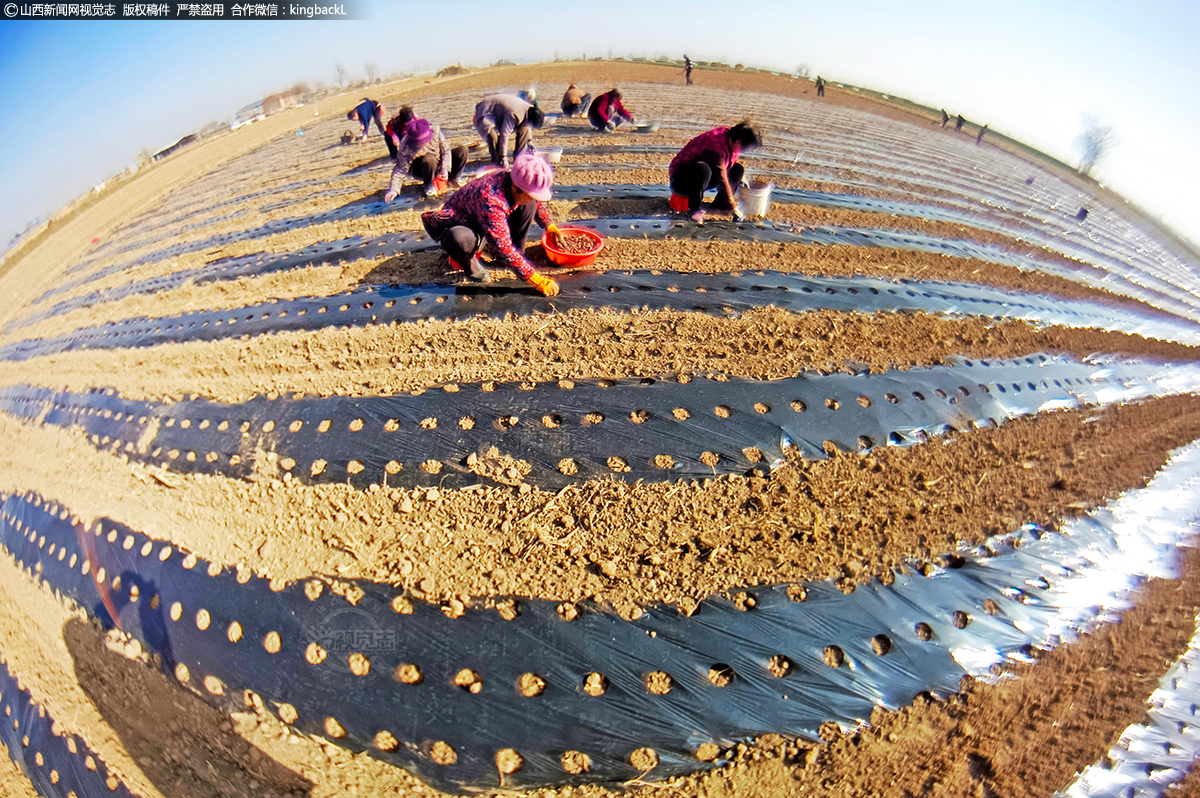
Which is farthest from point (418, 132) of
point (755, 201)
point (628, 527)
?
point (628, 527)

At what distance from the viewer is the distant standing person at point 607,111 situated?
9.29m

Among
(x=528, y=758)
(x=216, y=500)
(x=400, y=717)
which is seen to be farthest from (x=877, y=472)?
(x=216, y=500)

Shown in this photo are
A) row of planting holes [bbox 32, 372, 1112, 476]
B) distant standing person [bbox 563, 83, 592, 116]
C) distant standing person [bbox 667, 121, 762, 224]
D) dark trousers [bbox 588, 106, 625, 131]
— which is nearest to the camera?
row of planting holes [bbox 32, 372, 1112, 476]

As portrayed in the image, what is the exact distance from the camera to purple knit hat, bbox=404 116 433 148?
5.87 metres

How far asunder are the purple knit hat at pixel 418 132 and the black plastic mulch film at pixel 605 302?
125 inches

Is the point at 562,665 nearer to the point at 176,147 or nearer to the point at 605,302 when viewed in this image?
the point at 605,302

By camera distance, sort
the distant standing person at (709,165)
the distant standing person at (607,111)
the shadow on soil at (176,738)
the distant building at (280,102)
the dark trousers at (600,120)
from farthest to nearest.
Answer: the distant building at (280,102)
the dark trousers at (600,120)
the distant standing person at (607,111)
the distant standing person at (709,165)
the shadow on soil at (176,738)

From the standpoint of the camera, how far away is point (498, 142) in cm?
724

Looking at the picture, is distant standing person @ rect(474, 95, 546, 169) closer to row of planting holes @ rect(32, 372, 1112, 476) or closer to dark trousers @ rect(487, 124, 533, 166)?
dark trousers @ rect(487, 124, 533, 166)

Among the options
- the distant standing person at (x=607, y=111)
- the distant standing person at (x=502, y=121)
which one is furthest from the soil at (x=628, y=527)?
the distant standing person at (x=607, y=111)

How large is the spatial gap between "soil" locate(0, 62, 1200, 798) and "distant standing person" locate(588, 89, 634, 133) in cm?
743

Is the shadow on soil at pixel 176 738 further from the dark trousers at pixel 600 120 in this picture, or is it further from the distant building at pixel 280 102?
the distant building at pixel 280 102

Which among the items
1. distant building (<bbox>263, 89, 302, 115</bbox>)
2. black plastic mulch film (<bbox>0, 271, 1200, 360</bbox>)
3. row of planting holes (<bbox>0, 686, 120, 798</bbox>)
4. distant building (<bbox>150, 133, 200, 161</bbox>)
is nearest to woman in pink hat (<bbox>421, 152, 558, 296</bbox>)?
black plastic mulch film (<bbox>0, 271, 1200, 360</bbox>)

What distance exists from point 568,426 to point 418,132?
5.54 m
